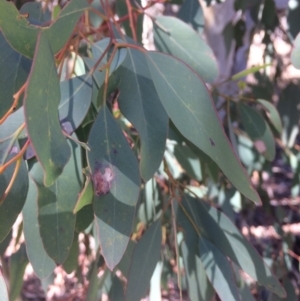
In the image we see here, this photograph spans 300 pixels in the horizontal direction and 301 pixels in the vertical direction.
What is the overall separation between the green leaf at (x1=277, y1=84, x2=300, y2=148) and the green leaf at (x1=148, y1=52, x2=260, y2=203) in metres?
0.96

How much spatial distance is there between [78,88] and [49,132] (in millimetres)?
219

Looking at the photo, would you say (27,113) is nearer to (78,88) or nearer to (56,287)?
(78,88)

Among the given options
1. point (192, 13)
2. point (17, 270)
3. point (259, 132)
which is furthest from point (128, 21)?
point (17, 270)

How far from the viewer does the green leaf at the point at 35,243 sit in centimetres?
67

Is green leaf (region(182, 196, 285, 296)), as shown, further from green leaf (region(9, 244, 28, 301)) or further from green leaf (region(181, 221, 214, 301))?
green leaf (region(9, 244, 28, 301))

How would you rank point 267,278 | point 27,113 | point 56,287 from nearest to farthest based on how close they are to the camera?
point 27,113, point 267,278, point 56,287

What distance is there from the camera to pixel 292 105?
4.65 ft

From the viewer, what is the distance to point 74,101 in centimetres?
62

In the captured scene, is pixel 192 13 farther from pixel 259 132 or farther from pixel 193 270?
pixel 193 270

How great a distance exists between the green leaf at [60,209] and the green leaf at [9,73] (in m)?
0.12

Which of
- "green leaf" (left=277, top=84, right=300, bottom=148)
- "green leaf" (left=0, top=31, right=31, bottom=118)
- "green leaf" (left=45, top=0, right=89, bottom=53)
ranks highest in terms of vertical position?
"green leaf" (left=45, top=0, right=89, bottom=53)

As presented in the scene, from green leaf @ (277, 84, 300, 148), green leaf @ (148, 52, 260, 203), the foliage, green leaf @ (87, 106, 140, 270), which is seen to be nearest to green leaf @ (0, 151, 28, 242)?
the foliage

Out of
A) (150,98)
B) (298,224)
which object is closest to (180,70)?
(150,98)

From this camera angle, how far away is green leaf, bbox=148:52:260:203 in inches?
19.7
